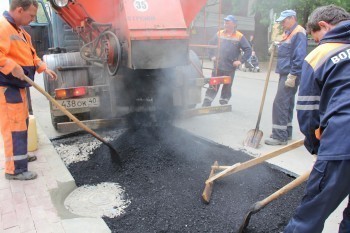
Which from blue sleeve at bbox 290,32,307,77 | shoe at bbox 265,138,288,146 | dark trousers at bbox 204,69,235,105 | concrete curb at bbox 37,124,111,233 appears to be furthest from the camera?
dark trousers at bbox 204,69,235,105

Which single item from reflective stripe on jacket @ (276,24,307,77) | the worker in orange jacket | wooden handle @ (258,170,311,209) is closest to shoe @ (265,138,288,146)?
reflective stripe on jacket @ (276,24,307,77)

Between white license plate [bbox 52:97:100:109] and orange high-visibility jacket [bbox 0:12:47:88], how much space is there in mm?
1072

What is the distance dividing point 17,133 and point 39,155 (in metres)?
0.83

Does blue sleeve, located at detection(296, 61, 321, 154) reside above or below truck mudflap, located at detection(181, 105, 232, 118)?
above

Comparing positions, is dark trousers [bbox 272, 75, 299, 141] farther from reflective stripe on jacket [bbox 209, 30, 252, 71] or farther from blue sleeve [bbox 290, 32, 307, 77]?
reflective stripe on jacket [bbox 209, 30, 252, 71]

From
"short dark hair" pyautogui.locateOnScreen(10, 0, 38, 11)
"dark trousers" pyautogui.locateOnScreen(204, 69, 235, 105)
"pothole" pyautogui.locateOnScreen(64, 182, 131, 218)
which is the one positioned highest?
"short dark hair" pyautogui.locateOnScreen(10, 0, 38, 11)

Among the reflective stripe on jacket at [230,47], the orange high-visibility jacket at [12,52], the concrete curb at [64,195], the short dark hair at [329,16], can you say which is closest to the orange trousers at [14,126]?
the orange high-visibility jacket at [12,52]

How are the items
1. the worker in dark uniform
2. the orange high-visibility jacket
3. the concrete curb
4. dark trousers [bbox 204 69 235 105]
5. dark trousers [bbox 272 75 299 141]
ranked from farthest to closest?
1. dark trousers [bbox 204 69 235 105]
2. the worker in dark uniform
3. dark trousers [bbox 272 75 299 141]
4. the orange high-visibility jacket
5. the concrete curb

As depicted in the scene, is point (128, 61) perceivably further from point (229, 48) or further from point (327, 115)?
point (229, 48)

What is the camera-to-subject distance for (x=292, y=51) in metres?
4.46

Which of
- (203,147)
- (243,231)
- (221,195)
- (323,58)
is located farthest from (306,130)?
(203,147)

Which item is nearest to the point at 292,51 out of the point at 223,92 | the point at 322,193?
the point at 223,92

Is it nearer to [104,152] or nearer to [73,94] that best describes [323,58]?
[104,152]

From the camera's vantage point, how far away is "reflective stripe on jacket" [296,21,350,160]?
181 cm
